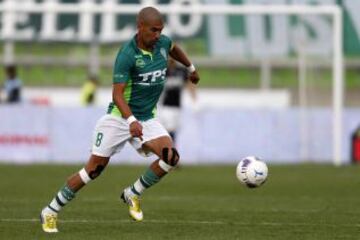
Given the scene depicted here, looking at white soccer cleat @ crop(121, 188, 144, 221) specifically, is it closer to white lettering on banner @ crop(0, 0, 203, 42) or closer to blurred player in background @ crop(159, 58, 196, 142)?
blurred player in background @ crop(159, 58, 196, 142)

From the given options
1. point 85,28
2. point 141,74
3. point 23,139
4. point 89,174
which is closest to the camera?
point 89,174

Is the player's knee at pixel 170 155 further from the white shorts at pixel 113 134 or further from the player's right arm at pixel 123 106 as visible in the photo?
the player's right arm at pixel 123 106

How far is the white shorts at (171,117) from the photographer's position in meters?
22.4

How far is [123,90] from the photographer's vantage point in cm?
1076

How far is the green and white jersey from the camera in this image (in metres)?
10.8

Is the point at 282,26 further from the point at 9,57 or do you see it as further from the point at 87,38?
the point at 9,57

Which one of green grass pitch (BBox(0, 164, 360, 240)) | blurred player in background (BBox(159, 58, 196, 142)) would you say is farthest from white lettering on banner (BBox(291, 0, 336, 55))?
green grass pitch (BBox(0, 164, 360, 240))

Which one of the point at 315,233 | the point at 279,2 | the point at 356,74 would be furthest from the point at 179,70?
the point at 356,74

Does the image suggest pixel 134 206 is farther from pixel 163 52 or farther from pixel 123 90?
pixel 163 52

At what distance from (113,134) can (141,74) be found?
0.69 metres

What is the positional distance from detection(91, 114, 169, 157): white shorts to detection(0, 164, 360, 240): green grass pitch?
840 mm

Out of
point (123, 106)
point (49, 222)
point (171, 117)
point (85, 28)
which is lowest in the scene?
point (171, 117)

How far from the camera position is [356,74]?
3844cm

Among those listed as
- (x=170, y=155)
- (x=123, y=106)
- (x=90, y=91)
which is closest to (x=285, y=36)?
(x=90, y=91)
